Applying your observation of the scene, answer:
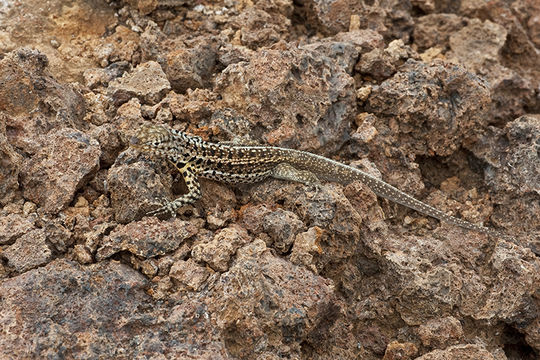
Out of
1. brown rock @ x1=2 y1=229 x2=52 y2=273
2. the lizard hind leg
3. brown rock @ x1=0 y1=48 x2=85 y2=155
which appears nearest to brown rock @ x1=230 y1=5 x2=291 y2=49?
the lizard hind leg

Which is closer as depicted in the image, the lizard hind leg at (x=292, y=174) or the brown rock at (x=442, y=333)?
the brown rock at (x=442, y=333)

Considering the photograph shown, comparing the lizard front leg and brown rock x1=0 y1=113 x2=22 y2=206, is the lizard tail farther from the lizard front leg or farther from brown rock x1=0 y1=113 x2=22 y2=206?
brown rock x1=0 y1=113 x2=22 y2=206

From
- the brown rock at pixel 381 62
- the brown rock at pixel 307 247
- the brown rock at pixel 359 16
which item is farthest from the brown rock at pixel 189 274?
the brown rock at pixel 359 16

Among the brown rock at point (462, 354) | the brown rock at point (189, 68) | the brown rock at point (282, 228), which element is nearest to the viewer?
the brown rock at point (462, 354)

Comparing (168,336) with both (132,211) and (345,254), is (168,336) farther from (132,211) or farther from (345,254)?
(345,254)

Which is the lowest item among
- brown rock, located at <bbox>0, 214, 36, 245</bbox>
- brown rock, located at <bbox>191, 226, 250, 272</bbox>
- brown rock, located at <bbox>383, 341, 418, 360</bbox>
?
brown rock, located at <bbox>383, 341, 418, 360</bbox>

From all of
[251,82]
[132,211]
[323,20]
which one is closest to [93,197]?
[132,211]

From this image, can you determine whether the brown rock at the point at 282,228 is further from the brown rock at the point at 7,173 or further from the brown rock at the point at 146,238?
the brown rock at the point at 7,173

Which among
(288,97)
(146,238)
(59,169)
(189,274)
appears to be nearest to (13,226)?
(59,169)
